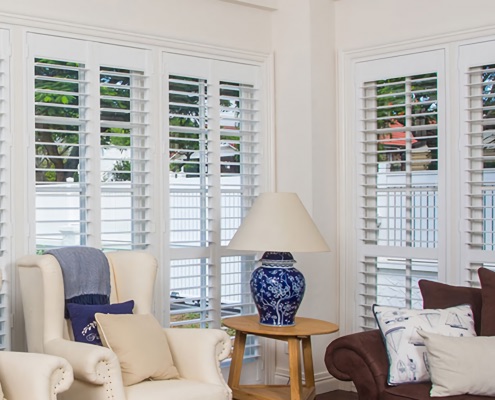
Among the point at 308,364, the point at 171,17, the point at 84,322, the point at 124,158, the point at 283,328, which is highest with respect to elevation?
the point at 171,17

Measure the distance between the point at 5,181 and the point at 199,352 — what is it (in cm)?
134

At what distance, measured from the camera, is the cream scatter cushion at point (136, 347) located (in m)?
3.86

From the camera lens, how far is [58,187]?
14.7 feet

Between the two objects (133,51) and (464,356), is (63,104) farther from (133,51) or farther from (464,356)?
(464,356)

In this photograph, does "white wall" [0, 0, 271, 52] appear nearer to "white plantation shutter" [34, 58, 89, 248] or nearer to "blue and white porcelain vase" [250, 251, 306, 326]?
"white plantation shutter" [34, 58, 89, 248]

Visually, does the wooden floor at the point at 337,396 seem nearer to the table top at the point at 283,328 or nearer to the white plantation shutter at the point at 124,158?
the table top at the point at 283,328

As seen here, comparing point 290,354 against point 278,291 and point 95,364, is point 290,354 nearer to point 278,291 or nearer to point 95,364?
point 278,291

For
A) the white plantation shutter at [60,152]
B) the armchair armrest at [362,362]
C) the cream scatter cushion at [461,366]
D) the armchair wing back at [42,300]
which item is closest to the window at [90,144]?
the white plantation shutter at [60,152]

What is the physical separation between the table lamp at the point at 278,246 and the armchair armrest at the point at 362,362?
0.58 metres

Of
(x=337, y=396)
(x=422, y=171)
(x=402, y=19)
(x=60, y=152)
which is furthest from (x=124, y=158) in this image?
(x=337, y=396)

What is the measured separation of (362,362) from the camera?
403 cm

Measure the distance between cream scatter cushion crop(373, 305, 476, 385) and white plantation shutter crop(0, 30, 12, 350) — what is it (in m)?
1.92

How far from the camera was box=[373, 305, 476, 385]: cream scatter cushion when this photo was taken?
13.0 ft

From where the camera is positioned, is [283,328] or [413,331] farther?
[283,328]
